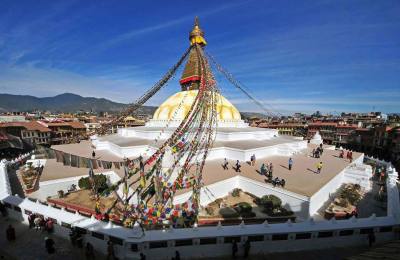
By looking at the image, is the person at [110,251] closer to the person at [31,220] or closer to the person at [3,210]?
the person at [31,220]

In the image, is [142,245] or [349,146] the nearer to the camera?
[142,245]

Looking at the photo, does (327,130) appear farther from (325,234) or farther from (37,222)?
(37,222)

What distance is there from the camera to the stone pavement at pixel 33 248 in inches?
267

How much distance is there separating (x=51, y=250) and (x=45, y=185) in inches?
246

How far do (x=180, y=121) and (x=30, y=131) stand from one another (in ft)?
99.3

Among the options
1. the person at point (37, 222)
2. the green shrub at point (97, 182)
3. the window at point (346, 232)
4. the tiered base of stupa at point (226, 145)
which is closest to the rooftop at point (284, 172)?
the tiered base of stupa at point (226, 145)

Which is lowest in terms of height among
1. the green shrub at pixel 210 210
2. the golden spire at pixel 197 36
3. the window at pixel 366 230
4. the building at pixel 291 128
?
the green shrub at pixel 210 210

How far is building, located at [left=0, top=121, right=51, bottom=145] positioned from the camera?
34.5 meters

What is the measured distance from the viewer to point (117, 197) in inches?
428

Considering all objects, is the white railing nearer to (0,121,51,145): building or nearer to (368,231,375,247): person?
(368,231,375,247): person

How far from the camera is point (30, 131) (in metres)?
36.4

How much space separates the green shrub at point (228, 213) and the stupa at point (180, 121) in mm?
5987

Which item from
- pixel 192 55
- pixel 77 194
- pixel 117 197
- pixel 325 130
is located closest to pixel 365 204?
pixel 117 197

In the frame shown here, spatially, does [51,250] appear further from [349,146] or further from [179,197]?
[349,146]
